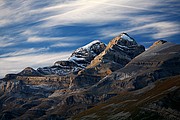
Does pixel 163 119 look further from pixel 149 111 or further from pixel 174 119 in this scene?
pixel 149 111

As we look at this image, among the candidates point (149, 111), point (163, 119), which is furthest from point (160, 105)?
point (163, 119)

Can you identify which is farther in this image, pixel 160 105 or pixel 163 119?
pixel 160 105

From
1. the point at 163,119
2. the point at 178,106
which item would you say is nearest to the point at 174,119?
the point at 163,119

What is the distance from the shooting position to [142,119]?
639 ft

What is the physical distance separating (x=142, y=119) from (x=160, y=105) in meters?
13.4

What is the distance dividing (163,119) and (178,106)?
60.7 ft

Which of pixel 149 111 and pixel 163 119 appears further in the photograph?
pixel 149 111

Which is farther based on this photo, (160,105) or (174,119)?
(160,105)

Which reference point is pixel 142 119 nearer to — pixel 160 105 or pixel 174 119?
pixel 160 105

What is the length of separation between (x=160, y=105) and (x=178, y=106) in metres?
10.5

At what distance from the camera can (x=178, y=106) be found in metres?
193

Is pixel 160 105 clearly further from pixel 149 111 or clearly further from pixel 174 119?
pixel 174 119

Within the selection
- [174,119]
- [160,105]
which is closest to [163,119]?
[174,119]

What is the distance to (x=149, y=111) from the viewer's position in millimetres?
199875
